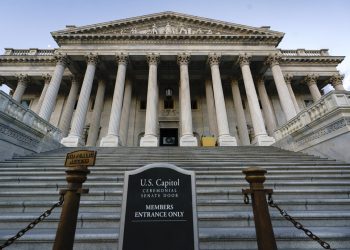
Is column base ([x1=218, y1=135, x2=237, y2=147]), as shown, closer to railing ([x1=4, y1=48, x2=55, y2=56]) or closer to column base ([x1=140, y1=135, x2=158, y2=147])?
column base ([x1=140, y1=135, x2=158, y2=147])

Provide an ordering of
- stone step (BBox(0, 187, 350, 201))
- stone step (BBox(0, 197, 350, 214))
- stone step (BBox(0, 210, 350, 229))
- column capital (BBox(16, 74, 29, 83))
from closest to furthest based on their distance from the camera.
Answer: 1. stone step (BBox(0, 210, 350, 229))
2. stone step (BBox(0, 197, 350, 214))
3. stone step (BBox(0, 187, 350, 201))
4. column capital (BBox(16, 74, 29, 83))

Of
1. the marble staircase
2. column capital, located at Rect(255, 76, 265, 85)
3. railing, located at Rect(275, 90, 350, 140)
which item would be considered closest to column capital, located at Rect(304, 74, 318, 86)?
column capital, located at Rect(255, 76, 265, 85)

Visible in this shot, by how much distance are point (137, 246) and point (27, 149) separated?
33.3 feet

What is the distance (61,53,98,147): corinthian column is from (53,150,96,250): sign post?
1386cm

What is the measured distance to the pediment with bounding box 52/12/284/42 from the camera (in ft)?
64.7

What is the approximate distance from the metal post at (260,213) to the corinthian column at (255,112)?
1435 cm

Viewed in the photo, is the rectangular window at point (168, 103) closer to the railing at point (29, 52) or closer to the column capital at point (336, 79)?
the railing at point (29, 52)

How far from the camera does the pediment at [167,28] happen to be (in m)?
19.7

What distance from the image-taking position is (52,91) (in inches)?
677

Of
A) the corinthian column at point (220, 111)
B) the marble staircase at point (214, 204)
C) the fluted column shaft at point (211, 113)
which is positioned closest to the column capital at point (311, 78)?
the fluted column shaft at point (211, 113)

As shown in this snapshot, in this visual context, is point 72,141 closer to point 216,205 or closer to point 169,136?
point 169,136

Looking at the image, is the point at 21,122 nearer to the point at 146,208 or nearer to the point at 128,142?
the point at 146,208

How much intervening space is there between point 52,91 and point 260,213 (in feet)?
63.2

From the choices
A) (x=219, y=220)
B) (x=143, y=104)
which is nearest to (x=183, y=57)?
(x=143, y=104)
